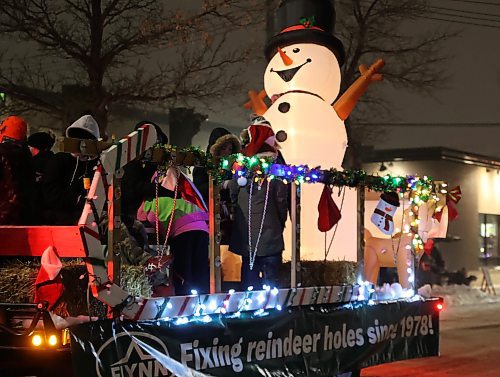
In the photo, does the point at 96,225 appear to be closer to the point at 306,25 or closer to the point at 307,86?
the point at 307,86

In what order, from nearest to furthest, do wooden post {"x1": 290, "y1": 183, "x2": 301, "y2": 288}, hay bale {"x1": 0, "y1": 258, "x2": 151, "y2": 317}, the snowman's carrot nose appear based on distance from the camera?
1. hay bale {"x1": 0, "y1": 258, "x2": 151, "y2": 317}
2. wooden post {"x1": 290, "y1": 183, "x2": 301, "y2": 288}
3. the snowman's carrot nose

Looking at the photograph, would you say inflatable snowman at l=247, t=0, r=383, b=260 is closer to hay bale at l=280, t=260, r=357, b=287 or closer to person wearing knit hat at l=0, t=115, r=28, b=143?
hay bale at l=280, t=260, r=357, b=287

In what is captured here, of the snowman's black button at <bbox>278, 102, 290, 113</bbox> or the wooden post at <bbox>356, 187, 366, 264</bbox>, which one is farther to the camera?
the snowman's black button at <bbox>278, 102, 290, 113</bbox>

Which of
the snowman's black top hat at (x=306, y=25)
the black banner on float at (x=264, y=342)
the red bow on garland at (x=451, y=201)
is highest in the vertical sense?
the snowman's black top hat at (x=306, y=25)

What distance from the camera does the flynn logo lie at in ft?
13.5

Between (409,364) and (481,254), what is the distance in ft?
54.9

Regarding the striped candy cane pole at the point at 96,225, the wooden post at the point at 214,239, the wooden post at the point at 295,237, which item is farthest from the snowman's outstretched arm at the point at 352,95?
the striped candy cane pole at the point at 96,225

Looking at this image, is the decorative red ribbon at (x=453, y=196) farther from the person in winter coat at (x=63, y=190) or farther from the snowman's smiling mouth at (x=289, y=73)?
the person in winter coat at (x=63, y=190)

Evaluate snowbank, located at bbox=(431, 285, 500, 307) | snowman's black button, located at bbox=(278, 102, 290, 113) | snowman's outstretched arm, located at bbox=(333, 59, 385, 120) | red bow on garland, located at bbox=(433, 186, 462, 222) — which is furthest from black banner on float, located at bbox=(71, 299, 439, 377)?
snowbank, located at bbox=(431, 285, 500, 307)

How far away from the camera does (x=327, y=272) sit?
6.53 metres

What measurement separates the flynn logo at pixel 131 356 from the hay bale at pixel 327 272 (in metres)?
2.21

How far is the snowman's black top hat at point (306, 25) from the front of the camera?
366 inches

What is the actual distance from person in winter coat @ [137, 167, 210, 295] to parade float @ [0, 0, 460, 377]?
444 mm

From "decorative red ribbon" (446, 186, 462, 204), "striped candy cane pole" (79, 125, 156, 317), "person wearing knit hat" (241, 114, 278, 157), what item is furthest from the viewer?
"decorative red ribbon" (446, 186, 462, 204)
